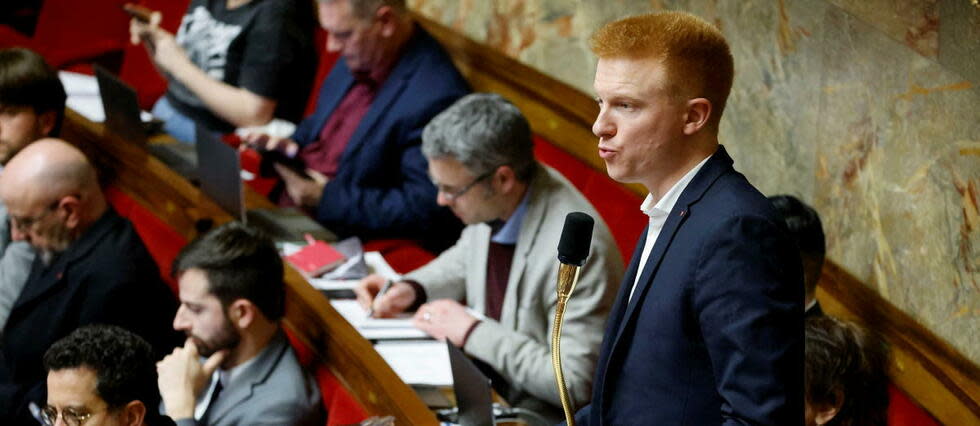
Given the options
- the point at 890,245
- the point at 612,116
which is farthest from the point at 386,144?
the point at 612,116

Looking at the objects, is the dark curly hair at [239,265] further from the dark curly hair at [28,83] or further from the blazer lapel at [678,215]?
the blazer lapel at [678,215]

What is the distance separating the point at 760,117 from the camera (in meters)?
2.51

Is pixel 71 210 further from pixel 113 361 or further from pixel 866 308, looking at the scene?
pixel 866 308

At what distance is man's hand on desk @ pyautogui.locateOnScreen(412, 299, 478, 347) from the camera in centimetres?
230

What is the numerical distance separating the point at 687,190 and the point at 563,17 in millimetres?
2043

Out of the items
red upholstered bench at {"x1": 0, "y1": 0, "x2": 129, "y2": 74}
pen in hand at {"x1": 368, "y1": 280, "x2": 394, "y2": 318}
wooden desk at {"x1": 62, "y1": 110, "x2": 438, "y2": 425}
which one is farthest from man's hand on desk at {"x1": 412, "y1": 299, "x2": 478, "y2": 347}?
red upholstered bench at {"x1": 0, "y1": 0, "x2": 129, "y2": 74}

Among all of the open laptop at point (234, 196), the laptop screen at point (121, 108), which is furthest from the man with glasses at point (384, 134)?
the laptop screen at point (121, 108)

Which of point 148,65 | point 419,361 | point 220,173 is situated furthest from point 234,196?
point 148,65

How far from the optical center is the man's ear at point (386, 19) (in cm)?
309

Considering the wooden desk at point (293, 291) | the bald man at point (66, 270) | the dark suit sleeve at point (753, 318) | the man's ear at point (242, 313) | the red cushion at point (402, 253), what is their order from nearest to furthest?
1. the dark suit sleeve at point (753, 318)
2. the wooden desk at point (293, 291)
3. the man's ear at point (242, 313)
4. the bald man at point (66, 270)
5. the red cushion at point (402, 253)

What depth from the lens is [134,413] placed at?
5.99 feet

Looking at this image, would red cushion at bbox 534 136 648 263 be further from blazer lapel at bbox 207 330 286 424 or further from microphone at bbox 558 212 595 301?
microphone at bbox 558 212 595 301

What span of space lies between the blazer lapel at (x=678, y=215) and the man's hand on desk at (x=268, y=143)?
216 cm

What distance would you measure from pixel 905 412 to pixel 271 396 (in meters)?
1.06
